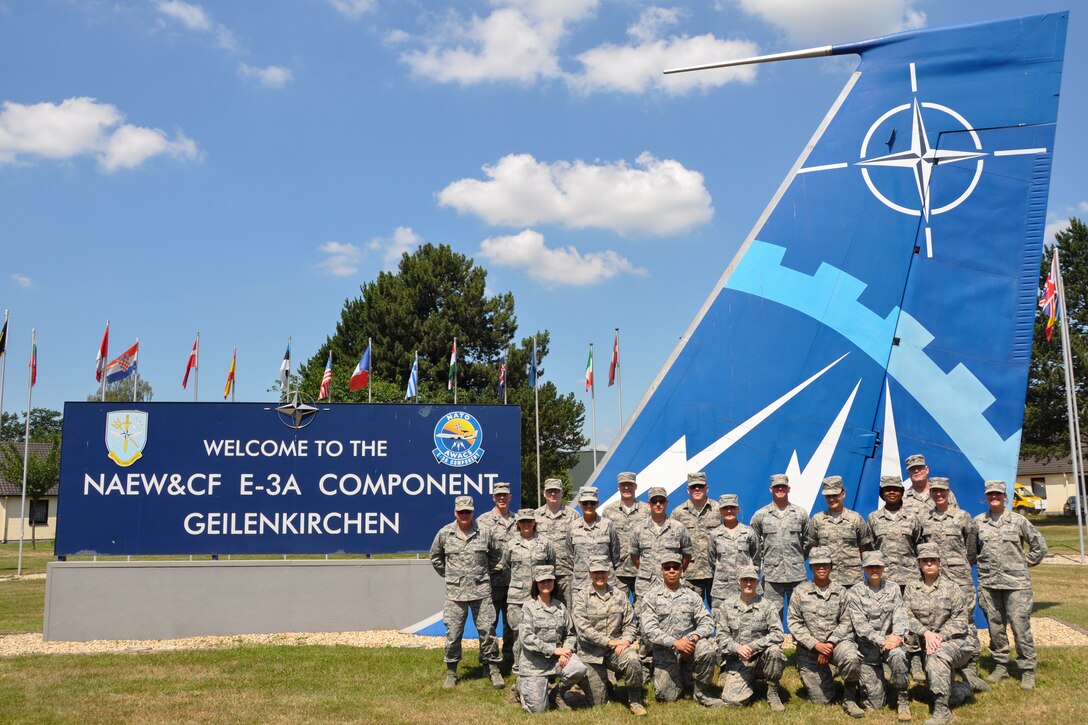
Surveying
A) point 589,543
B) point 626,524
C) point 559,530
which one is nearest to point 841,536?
point 626,524

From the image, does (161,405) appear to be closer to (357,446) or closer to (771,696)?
(357,446)

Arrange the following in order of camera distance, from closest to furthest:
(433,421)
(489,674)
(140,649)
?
(489,674), (140,649), (433,421)

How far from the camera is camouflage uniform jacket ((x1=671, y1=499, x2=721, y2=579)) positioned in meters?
7.50

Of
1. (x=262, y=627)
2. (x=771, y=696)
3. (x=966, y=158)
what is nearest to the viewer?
(x=771, y=696)

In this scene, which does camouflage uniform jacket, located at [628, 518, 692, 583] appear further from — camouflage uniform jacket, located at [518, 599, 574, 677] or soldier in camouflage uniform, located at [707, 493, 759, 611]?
camouflage uniform jacket, located at [518, 599, 574, 677]

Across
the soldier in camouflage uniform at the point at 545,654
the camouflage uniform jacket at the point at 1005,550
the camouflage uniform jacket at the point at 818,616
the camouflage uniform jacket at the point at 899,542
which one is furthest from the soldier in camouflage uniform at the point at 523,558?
the camouflage uniform jacket at the point at 1005,550

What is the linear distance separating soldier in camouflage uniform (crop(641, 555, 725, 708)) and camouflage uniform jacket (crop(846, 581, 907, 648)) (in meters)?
1.08

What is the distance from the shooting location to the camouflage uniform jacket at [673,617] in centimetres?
658

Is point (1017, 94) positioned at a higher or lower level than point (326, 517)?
higher

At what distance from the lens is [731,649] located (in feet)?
21.5

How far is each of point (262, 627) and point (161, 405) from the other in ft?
9.80

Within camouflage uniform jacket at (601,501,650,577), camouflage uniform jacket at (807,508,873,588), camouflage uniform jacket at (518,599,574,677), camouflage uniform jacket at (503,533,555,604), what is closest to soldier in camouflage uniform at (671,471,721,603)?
camouflage uniform jacket at (601,501,650,577)

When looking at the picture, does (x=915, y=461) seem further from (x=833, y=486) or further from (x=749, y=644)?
(x=749, y=644)

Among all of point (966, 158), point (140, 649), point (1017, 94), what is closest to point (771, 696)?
point (966, 158)
